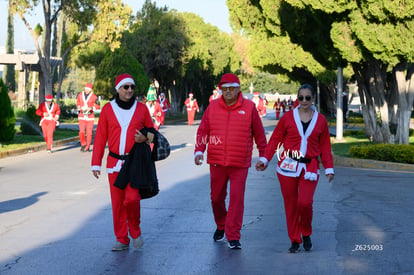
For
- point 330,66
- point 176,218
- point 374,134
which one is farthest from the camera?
point 330,66

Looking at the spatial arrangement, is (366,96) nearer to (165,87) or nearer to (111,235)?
(111,235)

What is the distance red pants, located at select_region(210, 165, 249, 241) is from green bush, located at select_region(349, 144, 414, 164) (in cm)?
1129

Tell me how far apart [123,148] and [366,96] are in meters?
19.0

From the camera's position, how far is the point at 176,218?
10.1 metres

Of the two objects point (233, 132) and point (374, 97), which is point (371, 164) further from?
point (233, 132)

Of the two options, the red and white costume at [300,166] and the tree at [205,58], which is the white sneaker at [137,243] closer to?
the red and white costume at [300,166]

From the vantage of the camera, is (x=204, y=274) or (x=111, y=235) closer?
(x=204, y=274)

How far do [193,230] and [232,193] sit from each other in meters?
1.27

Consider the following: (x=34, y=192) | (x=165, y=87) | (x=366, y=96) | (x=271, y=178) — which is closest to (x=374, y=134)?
(x=366, y=96)

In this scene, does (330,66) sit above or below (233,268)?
above

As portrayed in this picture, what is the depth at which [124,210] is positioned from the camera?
798 cm

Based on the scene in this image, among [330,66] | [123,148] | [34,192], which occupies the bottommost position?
[34,192]

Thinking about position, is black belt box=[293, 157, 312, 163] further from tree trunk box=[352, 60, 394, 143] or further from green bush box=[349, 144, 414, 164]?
tree trunk box=[352, 60, 394, 143]

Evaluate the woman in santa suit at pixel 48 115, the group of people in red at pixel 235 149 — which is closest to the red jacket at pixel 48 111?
the woman in santa suit at pixel 48 115
